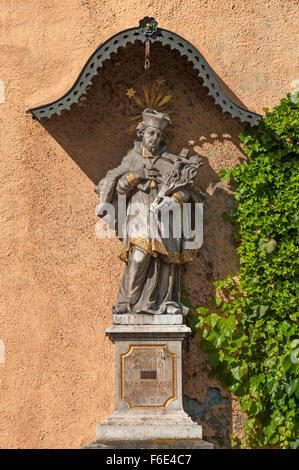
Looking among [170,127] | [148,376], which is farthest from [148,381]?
[170,127]

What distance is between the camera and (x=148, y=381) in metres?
7.20

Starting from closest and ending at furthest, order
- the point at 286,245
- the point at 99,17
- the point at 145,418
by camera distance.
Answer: the point at 145,418 < the point at 286,245 < the point at 99,17

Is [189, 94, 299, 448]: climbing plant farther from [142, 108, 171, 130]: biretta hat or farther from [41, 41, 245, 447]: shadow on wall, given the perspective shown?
[142, 108, 171, 130]: biretta hat

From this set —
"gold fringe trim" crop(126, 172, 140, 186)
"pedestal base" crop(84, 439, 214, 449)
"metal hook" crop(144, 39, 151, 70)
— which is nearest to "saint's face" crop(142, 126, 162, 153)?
"gold fringe trim" crop(126, 172, 140, 186)

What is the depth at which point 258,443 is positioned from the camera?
748cm

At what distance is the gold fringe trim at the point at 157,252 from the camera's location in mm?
7312

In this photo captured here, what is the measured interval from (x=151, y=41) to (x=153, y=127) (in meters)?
0.69

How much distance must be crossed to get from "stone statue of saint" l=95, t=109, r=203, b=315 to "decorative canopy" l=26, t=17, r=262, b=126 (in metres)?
0.48

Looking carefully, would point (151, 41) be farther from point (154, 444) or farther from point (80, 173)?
point (154, 444)

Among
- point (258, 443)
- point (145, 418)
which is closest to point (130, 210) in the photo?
point (145, 418)

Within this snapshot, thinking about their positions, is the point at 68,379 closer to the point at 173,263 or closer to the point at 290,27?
the point at 173,263

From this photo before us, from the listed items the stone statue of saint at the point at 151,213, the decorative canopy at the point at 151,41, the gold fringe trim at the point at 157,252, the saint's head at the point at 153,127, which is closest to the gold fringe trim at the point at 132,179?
the stone statue of saint at the point at 151,213

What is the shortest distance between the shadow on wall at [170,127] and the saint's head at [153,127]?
33 cm

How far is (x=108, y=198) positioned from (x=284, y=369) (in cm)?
199
